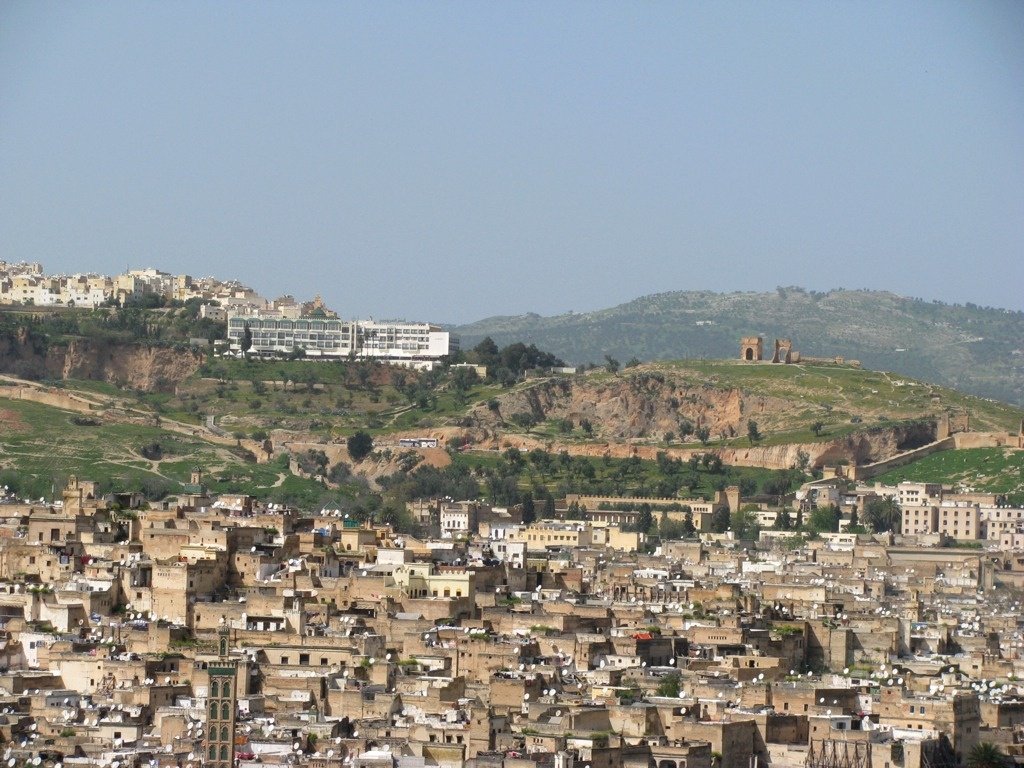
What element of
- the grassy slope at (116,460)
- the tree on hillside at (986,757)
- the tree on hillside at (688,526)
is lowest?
the tree on hillside at (986,757)

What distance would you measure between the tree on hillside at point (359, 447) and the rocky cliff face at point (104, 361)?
681 inches

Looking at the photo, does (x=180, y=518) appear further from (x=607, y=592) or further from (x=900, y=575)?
(x=900, y=575)

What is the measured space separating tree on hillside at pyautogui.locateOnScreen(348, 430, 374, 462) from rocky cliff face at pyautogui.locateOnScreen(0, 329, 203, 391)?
17.3 metres

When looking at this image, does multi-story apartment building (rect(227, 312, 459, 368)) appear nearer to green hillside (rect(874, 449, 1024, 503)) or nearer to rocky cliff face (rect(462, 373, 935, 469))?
rocky cliff face (rect(462, 373, 935, 469))

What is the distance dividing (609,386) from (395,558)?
69.1m

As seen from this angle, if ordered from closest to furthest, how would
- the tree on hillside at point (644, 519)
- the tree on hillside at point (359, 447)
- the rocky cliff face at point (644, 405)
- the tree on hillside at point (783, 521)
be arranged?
the tree on hillside at point (644, 519) → the tree on hillside at point (783, 521) → the tree on hillside at point (359, 447) → the rocky cliff face at point (644, 405)

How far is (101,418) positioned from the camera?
109 metres

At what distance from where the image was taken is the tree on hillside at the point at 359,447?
363 ft

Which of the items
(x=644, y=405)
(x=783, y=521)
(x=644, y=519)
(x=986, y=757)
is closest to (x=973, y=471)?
(x=783, y=521)

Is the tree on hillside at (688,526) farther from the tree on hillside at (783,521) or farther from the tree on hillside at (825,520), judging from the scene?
the tree on hillside at (825,520)

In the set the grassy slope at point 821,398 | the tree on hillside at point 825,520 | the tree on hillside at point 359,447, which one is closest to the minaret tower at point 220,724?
the tree on hillside at point 825,520

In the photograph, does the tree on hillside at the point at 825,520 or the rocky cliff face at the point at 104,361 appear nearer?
the tree on hillside at the point at 825,520

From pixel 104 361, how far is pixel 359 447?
73.8 feet

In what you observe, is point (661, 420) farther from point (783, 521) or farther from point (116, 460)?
point (116, 460)
